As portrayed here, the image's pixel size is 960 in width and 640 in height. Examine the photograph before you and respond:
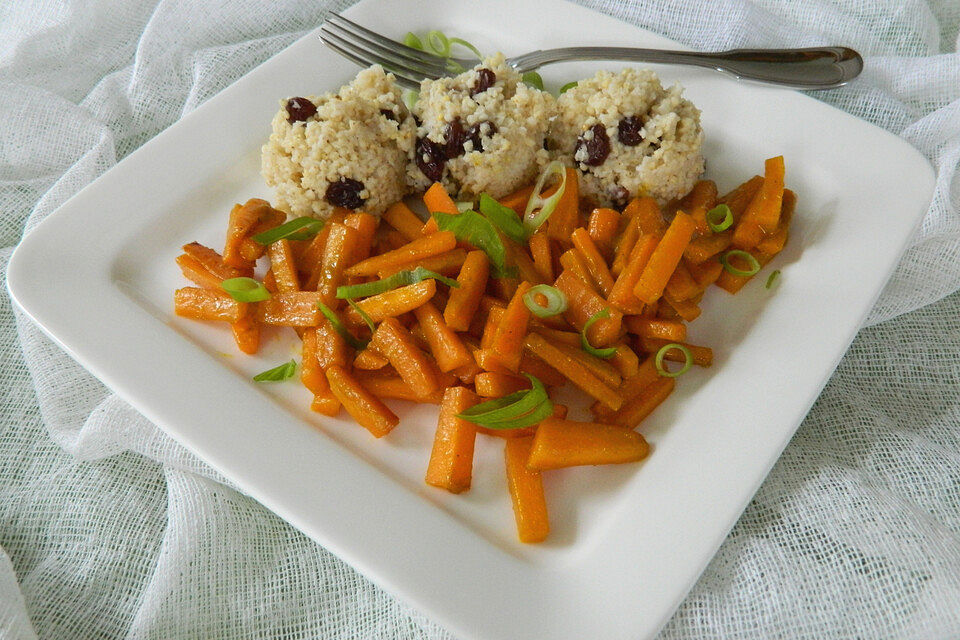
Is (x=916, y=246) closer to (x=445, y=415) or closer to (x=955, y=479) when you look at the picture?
(x=955, y=479)

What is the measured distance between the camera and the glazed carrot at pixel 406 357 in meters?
2.58

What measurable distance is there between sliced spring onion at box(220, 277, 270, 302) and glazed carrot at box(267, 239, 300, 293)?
66 mm

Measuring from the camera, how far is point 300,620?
8.54ft

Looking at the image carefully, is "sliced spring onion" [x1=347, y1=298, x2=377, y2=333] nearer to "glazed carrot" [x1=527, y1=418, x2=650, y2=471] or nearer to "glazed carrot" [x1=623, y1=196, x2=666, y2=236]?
"glazed carrot" [x1=527, y1=418, x2=650, y2=471]

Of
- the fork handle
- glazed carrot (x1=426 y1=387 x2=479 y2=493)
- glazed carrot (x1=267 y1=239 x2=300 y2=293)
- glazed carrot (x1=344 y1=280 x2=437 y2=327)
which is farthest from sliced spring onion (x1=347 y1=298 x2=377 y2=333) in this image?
the fork handle

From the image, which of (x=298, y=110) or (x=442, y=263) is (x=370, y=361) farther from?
(x=298, y=110)

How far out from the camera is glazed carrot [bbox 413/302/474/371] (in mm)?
2592

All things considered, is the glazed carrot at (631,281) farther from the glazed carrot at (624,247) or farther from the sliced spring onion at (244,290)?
the sliced spring onion at (244,290)

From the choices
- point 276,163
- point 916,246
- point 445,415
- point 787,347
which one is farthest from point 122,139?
point 916,246

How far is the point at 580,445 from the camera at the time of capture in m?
2.43

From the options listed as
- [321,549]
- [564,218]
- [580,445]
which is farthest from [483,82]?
[321,549]

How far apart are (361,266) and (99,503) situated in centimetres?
116

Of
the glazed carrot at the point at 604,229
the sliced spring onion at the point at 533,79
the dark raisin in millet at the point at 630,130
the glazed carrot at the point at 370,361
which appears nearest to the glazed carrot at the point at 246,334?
the glazed carrot at the point at 370,361

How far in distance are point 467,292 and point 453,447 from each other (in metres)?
0.49
